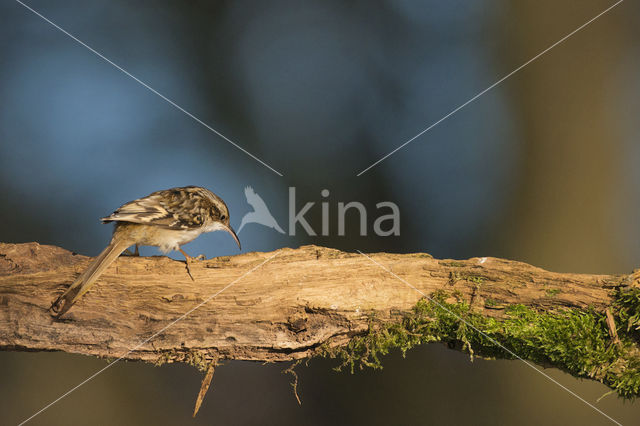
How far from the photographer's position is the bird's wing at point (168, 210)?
10.1 ft

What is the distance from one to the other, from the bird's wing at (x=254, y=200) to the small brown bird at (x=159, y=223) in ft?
2.76

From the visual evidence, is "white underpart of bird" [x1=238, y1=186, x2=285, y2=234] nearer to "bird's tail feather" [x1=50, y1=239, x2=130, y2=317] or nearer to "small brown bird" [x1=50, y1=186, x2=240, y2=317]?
"small brown bird" [x1=50, y1=186, x2=240, y2=317]

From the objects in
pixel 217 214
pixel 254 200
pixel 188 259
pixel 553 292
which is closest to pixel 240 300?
pixel 188 259

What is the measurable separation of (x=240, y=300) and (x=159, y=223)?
32.8 inches

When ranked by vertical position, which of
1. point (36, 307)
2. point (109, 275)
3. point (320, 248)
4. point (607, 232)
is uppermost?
point (607, 232)

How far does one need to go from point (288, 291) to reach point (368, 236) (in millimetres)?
2379

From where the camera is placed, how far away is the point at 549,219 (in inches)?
185

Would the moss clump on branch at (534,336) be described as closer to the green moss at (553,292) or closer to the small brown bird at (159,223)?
the green moss at (553,292)


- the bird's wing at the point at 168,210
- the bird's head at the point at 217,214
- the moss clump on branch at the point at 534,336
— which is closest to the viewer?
the moss clump on branch at the point at 534,336

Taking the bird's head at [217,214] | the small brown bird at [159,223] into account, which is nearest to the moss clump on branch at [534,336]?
the small brown bird at [159,223]

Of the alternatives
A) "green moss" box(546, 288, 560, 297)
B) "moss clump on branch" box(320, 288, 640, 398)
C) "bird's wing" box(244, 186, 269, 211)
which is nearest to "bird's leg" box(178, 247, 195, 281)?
"moss clump on branch" box(320, 288, 640, 398)

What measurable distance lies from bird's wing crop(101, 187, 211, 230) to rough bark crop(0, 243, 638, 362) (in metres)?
0.31

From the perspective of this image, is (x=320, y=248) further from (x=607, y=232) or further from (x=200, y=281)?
(x=607, y=232)

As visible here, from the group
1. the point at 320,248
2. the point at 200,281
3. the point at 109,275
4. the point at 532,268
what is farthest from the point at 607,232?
the point at 109,275
